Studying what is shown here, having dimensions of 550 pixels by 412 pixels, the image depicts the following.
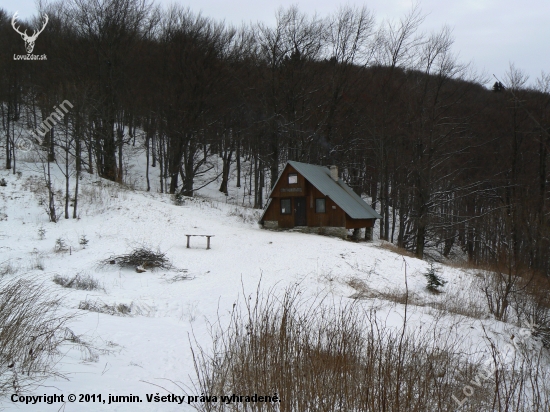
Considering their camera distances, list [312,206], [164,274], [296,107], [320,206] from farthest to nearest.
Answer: [296,107], [312,206], [320,206], [164,274]

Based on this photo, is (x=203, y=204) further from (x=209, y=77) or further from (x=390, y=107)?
(x=390, y=107)

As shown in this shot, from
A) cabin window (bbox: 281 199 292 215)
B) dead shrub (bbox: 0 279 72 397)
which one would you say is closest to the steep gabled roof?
cabin window (bbox: 281 199 292 215)

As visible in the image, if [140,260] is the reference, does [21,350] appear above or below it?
above

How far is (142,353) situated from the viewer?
661cm

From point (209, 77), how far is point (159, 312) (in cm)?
2642

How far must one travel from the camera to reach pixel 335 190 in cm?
2692

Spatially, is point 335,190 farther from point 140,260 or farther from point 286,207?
point 140,260

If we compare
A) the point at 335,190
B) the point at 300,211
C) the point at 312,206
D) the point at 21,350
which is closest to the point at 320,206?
the point at 312,206

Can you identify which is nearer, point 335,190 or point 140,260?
point 140,260

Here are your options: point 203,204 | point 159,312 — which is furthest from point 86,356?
point 203,204

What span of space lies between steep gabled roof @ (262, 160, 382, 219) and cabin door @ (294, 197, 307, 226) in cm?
165

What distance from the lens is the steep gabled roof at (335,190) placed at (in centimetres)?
2531

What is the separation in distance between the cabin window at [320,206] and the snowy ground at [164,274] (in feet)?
7.81

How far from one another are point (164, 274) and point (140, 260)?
144 centimetres
